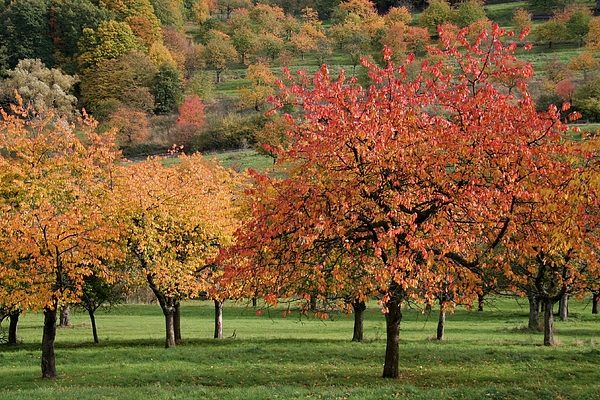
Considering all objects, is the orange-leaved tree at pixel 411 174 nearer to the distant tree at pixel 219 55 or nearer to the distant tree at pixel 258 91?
the distant tree at pixel 258 91

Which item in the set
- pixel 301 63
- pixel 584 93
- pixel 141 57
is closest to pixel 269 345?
pixel 584 93

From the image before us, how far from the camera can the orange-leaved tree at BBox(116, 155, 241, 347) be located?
34344 millimetres

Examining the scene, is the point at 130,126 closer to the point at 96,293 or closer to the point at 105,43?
the point at 105,43

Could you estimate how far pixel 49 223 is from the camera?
25.6 meters

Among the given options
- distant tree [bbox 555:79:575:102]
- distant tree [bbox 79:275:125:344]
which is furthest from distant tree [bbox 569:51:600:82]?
distant tree [bbox 79:275:125:344]

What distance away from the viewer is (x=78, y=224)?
27594 millimetres

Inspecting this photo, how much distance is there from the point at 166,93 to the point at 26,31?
157 feet

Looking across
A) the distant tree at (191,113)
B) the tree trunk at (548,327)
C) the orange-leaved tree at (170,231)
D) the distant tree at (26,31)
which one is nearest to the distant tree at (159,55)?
the distant tree at (26,31)

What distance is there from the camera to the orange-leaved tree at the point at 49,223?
26188 millimetres

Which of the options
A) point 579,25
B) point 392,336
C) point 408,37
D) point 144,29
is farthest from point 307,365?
point 144,29

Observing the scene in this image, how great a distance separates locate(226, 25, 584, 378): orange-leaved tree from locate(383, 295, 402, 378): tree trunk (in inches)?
83.3

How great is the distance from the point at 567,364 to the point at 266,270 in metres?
15.0

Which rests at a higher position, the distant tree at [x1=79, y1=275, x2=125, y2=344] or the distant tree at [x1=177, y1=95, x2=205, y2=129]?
the distant tree at [x1=177, y1=95, x2=205, y2=129]

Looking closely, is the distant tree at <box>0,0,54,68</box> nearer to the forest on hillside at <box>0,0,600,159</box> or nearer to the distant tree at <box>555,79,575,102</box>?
the forest on hillside at <box>0,0,600,159</box>
